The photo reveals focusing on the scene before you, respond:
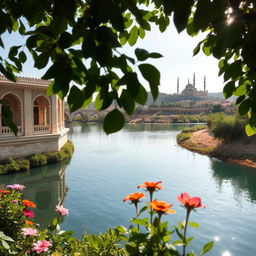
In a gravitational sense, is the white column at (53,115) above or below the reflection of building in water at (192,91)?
below

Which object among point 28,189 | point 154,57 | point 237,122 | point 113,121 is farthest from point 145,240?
point 237,122

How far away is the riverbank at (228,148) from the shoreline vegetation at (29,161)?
1286 cm

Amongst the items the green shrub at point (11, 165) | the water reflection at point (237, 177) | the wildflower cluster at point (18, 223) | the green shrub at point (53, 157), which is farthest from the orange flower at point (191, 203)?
the green shrub at point (53, 157)

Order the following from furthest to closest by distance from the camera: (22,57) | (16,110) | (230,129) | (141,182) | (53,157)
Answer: (230,129) → (16,110) → (53,157) → (141,182) → (22,57)

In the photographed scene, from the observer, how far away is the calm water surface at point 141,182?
24.5ft

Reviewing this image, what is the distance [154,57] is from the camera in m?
0.88

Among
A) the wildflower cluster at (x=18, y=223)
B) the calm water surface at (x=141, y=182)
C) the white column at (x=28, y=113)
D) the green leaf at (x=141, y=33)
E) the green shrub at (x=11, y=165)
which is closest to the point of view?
the green leaf at (x=141, y=33)

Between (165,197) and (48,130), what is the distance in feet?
31.7

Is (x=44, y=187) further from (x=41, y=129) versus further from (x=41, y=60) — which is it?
(x=41, y=60)

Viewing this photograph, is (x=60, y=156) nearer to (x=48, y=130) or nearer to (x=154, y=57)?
(x=48, y=130)

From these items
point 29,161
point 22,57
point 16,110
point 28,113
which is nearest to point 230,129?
point 28,113

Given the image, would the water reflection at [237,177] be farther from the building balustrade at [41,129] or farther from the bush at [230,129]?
the building balustrade at [41,129]

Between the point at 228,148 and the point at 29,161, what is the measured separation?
16733mm

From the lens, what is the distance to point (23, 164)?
524 inches
